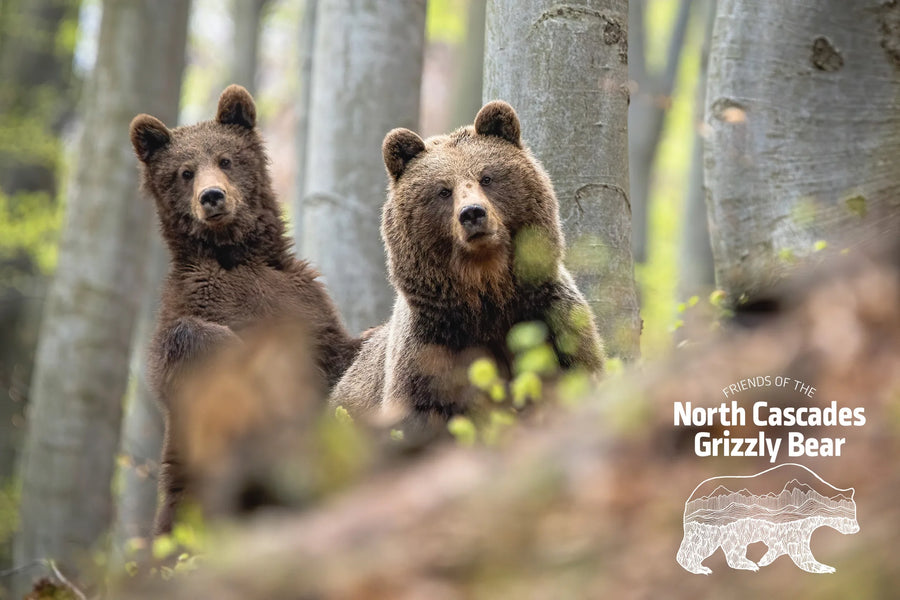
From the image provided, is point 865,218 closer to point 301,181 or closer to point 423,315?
point 423,315

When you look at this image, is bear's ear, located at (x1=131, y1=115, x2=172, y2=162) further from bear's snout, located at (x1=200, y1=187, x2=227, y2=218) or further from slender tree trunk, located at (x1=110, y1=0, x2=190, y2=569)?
slender tree trunk, located at (x1=110, y1=0, x2=190, y2=569)

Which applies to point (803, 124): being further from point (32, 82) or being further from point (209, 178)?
point (32, 82)

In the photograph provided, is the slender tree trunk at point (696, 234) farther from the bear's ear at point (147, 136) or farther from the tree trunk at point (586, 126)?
the bear's ear at point (147, 136)

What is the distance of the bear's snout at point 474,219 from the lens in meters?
5.35

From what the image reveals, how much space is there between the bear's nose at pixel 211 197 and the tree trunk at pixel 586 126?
6.61 feet

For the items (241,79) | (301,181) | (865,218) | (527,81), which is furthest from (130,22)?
(865,218)

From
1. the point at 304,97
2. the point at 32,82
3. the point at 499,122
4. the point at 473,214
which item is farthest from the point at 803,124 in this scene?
the point at 32,82

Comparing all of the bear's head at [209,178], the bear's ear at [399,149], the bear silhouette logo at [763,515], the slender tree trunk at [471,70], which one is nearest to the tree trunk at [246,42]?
the slender tree trunk at [471,70]

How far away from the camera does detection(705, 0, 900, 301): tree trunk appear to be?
6.15 meters

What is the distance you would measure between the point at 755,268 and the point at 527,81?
1777 millimetres

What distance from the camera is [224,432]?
11.5 feet

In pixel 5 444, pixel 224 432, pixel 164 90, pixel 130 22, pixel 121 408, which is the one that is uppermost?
pixel 130 22

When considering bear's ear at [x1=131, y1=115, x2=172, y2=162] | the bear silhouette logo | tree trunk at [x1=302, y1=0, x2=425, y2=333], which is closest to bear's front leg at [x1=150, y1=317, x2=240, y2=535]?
bear's ear at [x1=131, y1=115, x2=172, y2=162]

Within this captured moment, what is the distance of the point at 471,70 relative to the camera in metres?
16.2
